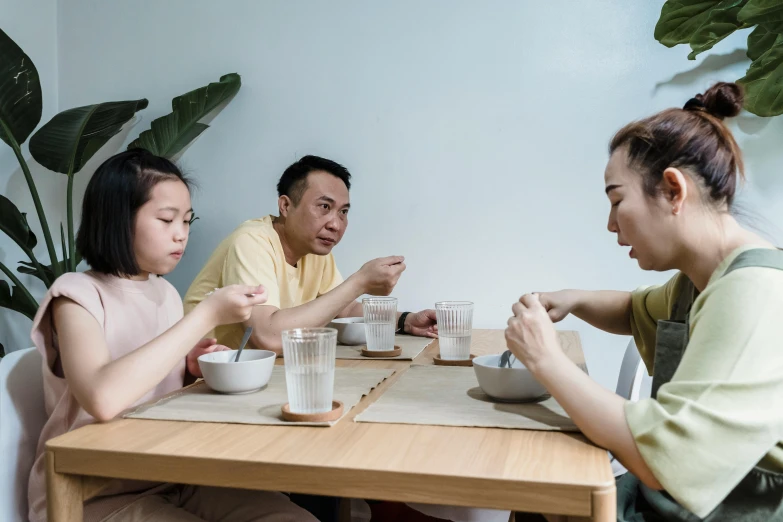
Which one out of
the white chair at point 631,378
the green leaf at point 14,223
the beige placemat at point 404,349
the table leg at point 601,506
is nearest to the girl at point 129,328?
the beige placemat at point 404,349

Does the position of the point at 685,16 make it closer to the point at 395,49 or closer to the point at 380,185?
the point at 395,49

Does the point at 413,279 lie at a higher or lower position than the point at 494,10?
lower

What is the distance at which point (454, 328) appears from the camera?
54.6 inches

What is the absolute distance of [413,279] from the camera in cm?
240

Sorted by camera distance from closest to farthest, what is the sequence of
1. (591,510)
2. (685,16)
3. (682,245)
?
(591,510)
(682,245)
(685,16)

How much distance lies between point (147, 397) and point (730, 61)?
214 centimetres

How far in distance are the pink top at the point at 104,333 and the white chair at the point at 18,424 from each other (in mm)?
Answer: 18

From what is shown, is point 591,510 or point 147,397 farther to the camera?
point 147,397

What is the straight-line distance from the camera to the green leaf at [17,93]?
6.70 ft

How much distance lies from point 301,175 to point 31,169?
4.44 feet

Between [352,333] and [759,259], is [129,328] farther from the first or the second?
[759,259]

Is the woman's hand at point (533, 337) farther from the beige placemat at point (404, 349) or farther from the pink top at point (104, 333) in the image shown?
the pink top at point (104, 333)

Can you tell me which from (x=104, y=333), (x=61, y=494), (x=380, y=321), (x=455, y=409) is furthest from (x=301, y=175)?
(x=61, y=494)

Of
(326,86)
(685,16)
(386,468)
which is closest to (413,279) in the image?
(326,86)
